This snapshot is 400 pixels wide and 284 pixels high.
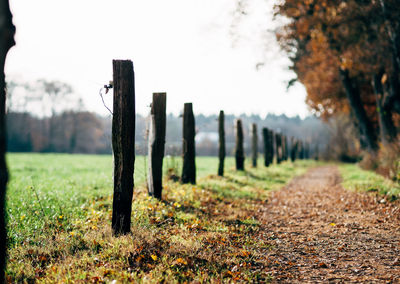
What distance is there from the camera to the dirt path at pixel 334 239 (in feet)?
14.2

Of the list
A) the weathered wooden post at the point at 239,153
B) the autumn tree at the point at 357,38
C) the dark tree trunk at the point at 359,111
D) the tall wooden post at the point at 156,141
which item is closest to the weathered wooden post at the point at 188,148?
the tall wooden post at the point at 156,141

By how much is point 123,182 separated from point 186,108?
627cm

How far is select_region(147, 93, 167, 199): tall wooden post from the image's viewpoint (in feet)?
26.5

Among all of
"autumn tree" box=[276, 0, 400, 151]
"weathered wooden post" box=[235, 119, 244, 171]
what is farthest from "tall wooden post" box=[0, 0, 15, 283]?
"weathered wooden post" box=[235, 119, 244, 171]

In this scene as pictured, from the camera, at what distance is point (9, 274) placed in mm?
3873

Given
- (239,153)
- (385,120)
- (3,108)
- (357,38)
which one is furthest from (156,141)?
(385,120)

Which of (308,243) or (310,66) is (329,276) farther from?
(310,66)

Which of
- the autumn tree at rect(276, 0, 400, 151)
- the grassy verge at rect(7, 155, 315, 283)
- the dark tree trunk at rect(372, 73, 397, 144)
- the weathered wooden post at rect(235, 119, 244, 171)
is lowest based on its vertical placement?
the grassy verge at rect(7, 155, 315, 283)

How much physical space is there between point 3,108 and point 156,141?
5219 mm

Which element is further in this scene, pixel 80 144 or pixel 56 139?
pixel 80 144

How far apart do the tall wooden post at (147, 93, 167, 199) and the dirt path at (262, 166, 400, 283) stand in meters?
2.82

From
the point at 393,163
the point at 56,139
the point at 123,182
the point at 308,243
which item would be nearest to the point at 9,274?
the point at 123,182

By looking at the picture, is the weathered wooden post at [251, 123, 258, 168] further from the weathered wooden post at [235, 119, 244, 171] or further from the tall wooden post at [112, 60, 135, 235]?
the tall wooden post at [112, 60, 135, 235]

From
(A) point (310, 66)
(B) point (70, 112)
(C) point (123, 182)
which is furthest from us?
(B) point (70, 112)
